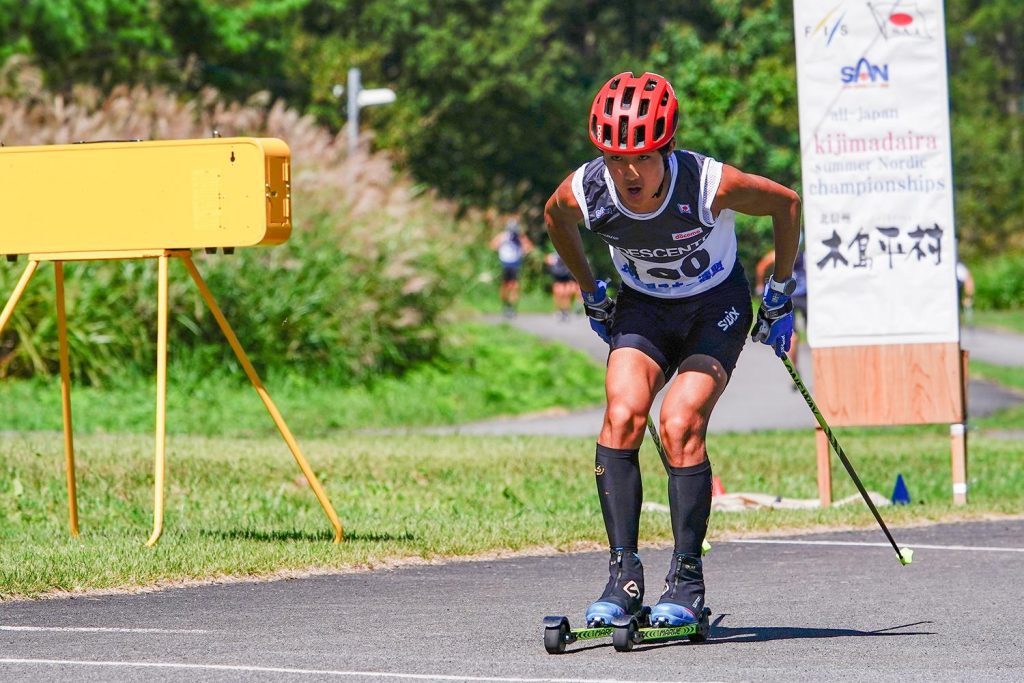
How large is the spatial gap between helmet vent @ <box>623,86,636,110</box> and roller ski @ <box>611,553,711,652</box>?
1.69 metres

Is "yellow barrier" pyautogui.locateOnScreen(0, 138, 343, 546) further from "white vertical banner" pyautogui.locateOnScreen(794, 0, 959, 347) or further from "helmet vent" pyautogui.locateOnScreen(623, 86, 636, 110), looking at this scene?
"white vertical banner" pyautogui.locateOnScreen(794, 0, 959, 347)

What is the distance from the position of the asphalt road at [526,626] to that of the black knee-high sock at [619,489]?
0.46 m

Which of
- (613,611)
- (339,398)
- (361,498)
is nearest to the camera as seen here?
(613,611)

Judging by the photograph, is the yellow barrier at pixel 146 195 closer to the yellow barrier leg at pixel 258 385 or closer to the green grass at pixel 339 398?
the yellow barrier leg at pixel 258 385

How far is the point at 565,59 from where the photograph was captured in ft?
198

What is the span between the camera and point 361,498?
12562 millimetres

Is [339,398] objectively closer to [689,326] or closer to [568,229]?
[568,229]

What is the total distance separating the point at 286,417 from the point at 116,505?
7.78 meters

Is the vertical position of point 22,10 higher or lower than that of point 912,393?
higher

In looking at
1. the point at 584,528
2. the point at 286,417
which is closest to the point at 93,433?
the point at 286,417

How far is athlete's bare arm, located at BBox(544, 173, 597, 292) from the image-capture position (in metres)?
7.02

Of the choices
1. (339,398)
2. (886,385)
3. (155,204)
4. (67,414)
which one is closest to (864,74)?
(886,385)

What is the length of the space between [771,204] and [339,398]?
580 inches

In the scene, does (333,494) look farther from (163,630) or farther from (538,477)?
(163,630)
